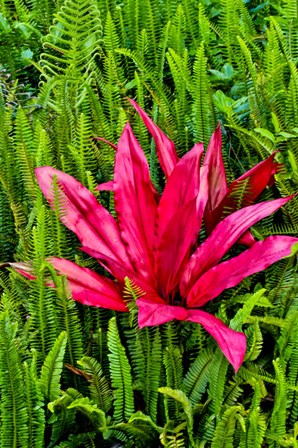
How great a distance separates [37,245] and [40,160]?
1.16 ft

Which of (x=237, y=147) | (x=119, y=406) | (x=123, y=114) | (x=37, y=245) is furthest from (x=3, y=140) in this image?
(x=119, y=406)

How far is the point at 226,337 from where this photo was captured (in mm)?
1623

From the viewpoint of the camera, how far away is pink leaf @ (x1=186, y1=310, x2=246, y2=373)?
62.2 inches

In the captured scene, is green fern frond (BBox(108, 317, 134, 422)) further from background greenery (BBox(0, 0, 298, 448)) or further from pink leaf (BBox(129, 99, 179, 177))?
pink leaf (BBox(129, 99, 179, 177))

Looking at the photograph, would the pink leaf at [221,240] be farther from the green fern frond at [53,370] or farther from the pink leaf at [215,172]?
the green fern frond at [53,370]

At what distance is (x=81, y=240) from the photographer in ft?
6.10

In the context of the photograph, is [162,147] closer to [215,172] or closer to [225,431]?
[215,172]

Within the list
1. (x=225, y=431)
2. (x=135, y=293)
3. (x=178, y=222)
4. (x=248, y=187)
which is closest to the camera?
(x=225, y=431)

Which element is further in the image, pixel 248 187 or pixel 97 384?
pixel 248 187

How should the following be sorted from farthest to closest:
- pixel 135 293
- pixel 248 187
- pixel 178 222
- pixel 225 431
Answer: pixel 248 187
pixel 178 222
pixel 135 293
pixel 225 431

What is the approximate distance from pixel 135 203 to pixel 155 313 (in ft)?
1.19

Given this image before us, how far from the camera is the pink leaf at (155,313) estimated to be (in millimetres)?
1629


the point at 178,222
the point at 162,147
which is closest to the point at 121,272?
the point at 178,222

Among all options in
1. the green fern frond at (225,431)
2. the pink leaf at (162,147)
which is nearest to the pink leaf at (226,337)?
→ the green fern frond at (225,431)
